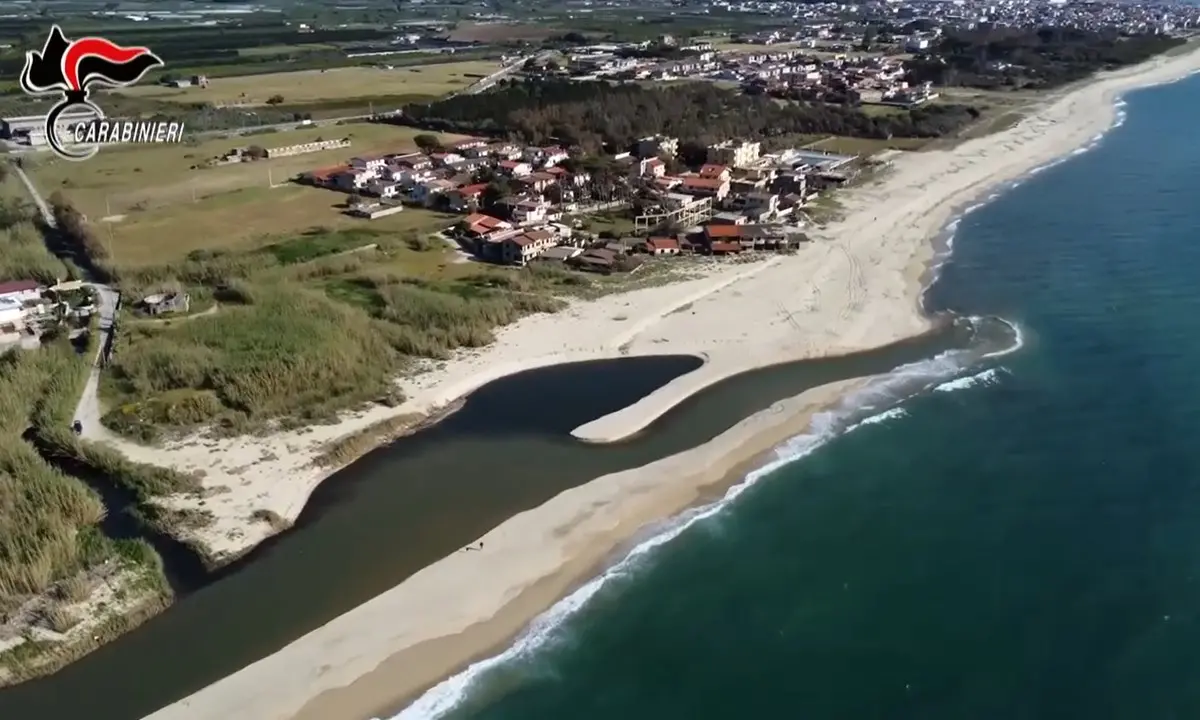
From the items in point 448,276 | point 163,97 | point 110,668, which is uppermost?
point 163,97

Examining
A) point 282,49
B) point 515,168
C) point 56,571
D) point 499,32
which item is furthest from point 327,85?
point 56,571

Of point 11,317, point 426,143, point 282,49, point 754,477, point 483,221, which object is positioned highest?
point 282,49

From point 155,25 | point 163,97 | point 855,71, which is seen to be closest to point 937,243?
point 855,71

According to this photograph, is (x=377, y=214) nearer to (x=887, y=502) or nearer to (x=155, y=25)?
(x=887, y=502)

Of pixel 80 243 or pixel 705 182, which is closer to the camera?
pixel 80 243

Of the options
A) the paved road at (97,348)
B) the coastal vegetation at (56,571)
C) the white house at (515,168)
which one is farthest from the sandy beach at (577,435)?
the white house at (515,168)

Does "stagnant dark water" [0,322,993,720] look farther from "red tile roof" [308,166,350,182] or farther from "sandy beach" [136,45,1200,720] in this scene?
"red tile roof" [308,166,350,182]

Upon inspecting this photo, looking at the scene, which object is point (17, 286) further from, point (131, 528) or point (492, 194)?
point (492, 194)
